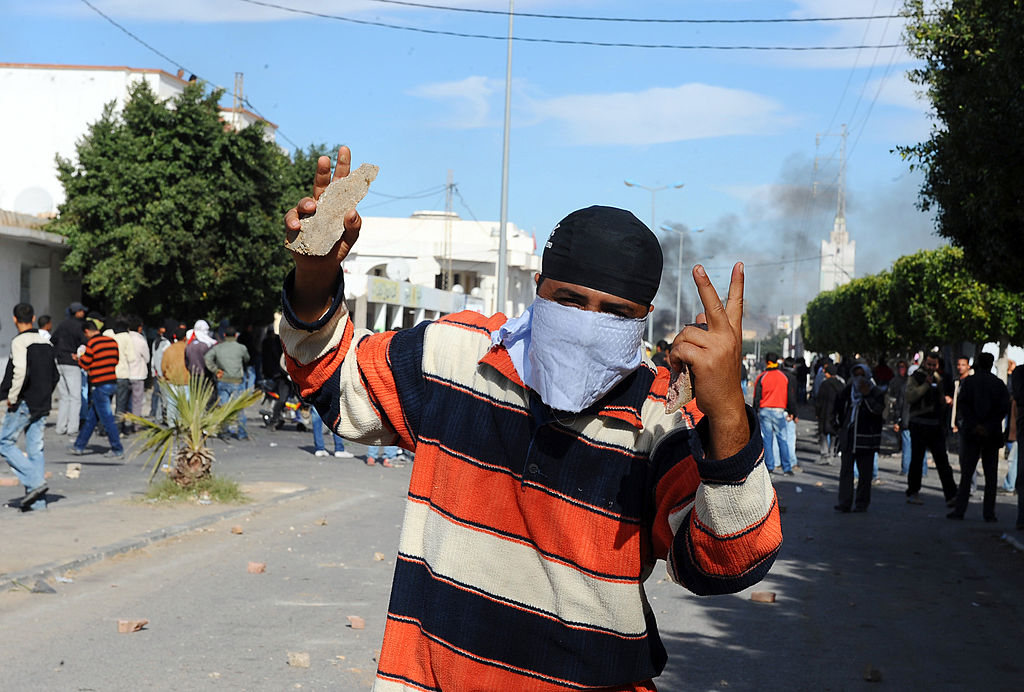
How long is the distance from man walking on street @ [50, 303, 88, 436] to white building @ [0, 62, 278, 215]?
77.9 ft

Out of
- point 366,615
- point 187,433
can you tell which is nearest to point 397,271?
point 187,433

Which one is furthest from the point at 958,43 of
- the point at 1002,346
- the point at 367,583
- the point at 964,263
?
the point at 1002,346

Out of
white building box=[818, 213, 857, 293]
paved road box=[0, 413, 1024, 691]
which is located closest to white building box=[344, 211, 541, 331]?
paved road box=[0, 413, 1024, 691]

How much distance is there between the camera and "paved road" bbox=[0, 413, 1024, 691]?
601 cm

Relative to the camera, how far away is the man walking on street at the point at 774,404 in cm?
1700

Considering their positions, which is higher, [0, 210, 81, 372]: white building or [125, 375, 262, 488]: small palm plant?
[0, 210, 81, 372]: white building

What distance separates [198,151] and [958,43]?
69.7 ft

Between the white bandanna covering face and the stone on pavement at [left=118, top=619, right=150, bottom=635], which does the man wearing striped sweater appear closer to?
the white bandanna covering face

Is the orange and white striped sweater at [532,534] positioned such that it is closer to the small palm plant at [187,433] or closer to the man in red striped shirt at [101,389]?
the small palm plant at [187,433]

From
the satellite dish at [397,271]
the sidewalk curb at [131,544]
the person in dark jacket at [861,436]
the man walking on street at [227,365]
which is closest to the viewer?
the sidewalk curb at [131,544]

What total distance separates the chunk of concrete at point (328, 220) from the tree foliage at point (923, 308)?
17257 millimetres

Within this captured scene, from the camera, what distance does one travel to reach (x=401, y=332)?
2.43 metres

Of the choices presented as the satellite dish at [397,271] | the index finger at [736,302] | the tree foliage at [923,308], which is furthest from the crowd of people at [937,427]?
the satellite dish at [397,271]

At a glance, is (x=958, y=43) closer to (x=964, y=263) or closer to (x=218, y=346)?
(x=964, y=263)
